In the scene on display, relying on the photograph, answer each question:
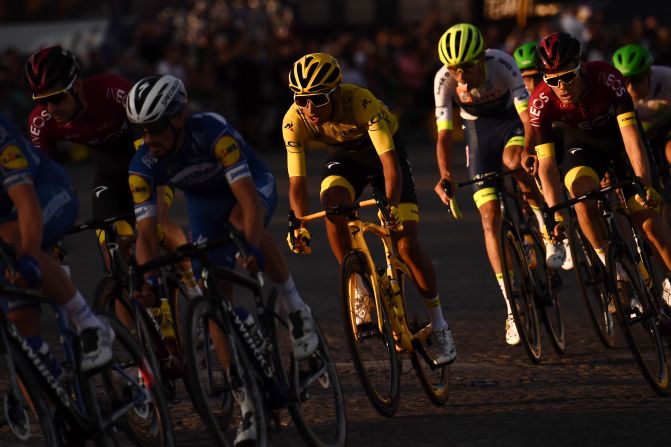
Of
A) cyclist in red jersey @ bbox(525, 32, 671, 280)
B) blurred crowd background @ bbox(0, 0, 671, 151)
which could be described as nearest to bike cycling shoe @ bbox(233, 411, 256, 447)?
cyclist in red jersey @ bbox(525, 32, 671, 280)

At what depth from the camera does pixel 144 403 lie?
7.09 m

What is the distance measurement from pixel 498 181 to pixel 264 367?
141 inches

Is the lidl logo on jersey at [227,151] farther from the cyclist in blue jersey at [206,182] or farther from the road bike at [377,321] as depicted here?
the road bike at [377,321]

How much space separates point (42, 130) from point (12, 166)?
2.13 meters

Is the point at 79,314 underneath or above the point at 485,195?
underneath

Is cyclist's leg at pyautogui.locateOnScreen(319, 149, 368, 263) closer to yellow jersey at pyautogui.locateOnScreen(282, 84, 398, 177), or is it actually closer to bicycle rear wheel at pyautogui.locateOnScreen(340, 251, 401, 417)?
yellow jersey at pyautogui.locateOnScreen(282, 84, 398, 177)

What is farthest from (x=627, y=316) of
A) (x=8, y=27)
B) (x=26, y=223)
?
(x=8, y=27)

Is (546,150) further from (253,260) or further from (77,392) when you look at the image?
(77,392)

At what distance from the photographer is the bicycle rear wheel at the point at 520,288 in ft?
32.1

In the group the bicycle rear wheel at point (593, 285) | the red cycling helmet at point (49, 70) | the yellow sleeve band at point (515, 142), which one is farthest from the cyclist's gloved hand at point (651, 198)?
the red cycling helmet at point (49, 70)

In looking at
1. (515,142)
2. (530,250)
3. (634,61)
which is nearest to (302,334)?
(530,250)

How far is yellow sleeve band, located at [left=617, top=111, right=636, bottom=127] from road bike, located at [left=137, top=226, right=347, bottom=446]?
2859mm

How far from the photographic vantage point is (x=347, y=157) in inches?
358

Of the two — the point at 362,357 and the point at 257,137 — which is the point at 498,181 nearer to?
the point at 362,357
